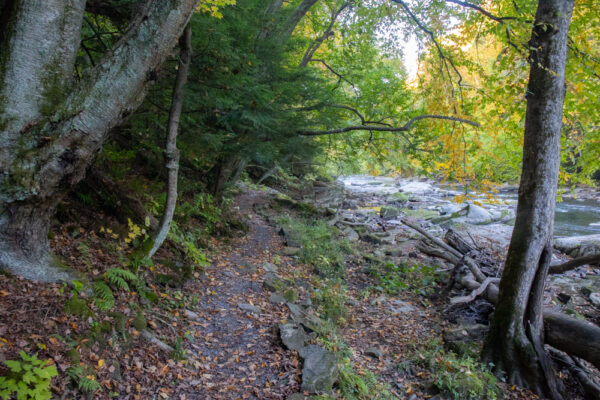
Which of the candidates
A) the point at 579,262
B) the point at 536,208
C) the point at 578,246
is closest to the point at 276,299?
the point at 536,208

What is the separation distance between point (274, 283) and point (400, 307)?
2.96 metres

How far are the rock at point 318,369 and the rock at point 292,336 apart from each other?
15cm

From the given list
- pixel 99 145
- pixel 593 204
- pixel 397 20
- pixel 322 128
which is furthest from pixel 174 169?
pixel 593 204

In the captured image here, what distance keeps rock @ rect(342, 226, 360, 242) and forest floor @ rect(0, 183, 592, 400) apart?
454 cm

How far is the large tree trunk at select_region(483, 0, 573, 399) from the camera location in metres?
5.28

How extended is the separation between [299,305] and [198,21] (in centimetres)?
493

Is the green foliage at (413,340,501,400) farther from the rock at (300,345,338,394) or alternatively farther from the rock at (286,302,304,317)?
the rock at (286,302,304,317)

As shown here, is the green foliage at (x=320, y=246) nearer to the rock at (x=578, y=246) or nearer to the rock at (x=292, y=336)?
the rock at (x=292, y=336)

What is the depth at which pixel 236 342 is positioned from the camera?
4.60 m

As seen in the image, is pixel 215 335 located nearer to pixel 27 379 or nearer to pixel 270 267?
pixel 27 379

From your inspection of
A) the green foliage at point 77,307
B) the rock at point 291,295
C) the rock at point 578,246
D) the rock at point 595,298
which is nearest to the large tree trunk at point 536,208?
the rock at point 291,295

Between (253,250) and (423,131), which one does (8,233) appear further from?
(423,131)

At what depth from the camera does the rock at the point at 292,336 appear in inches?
178

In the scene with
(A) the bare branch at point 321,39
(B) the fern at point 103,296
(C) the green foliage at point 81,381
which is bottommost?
(C) the green foliage at point 81,381
